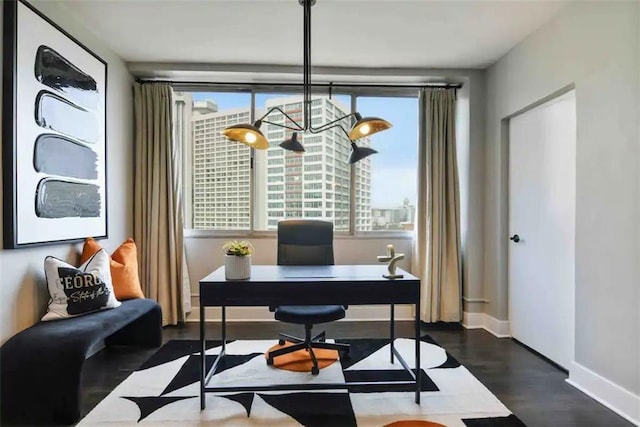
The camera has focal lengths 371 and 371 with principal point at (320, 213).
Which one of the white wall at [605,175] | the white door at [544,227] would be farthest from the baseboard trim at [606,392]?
the white door at [544,227]

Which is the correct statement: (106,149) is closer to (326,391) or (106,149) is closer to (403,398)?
(326,391)

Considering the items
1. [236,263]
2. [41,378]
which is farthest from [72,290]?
[236,263]

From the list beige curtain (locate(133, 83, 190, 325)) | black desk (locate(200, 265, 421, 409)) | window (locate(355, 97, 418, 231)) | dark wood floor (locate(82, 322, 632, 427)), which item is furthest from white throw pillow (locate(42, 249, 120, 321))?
window (locate(355, 97, 418, 231))

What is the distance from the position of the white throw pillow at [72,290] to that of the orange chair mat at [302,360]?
1283 mm

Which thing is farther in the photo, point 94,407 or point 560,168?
point 560,168

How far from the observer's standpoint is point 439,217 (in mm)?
3912

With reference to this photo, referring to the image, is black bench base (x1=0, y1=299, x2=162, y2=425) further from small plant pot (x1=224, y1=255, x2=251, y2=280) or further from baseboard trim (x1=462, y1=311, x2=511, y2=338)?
baseboard trim (x1=462, y1=311, x2=511, y2=338)

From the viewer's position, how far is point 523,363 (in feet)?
9.54

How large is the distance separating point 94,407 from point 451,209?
3.44 meters

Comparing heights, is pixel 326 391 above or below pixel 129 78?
below

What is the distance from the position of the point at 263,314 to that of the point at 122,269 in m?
1.54

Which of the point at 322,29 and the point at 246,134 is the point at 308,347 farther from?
the point at 322,29

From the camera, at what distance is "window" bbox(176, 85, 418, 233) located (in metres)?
4.12

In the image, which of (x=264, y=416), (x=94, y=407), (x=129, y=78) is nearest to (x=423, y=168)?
(x=264, y=416)
